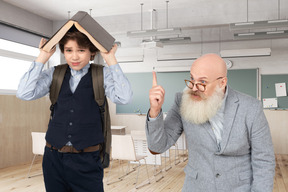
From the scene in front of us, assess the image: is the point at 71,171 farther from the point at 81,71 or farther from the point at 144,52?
the point at 144,52

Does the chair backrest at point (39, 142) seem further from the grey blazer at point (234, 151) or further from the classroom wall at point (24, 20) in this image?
the grey blazer at point (234, 151)

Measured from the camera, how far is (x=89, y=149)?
154 centimetres

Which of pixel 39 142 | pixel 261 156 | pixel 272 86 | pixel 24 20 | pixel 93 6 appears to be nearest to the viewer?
pixel 261 156

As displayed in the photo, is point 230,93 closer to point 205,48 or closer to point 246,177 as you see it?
point 246,177

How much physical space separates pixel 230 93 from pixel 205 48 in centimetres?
832

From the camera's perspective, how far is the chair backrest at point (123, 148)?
A: 15.1 ft

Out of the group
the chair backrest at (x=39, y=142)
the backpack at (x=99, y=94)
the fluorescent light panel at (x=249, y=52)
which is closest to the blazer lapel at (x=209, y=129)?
the backpack at (x=99, y=94)

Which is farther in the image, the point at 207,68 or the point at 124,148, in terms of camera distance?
the point at 124,148

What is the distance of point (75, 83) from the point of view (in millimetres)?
1628

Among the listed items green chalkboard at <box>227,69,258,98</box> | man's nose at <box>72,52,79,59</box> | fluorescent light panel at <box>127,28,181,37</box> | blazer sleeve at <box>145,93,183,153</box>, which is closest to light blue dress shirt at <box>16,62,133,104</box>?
man's nose at <box>72,52,79,59</box>

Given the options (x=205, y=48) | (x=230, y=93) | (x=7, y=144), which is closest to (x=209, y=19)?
(x=205, y=48)

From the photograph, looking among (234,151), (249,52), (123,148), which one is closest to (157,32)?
(249,52)

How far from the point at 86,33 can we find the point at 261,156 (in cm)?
99

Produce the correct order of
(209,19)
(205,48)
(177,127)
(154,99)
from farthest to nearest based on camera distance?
(205,48)
(209,19)
(177,127)
(154,99)
